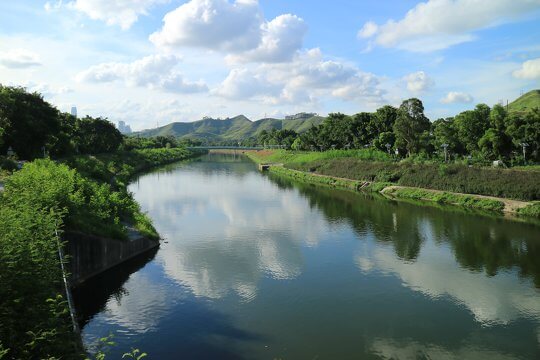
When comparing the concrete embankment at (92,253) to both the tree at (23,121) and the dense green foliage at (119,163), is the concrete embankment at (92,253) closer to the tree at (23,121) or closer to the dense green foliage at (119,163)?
the dense green foliage at (119,163)

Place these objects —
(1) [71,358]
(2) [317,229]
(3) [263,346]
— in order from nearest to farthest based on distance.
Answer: (1) [71,358] < (3) [263,346] < (2) [317,229]

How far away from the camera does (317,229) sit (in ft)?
114

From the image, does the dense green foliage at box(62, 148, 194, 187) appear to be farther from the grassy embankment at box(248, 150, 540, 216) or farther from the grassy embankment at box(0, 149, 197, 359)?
the grassy embankment at box(248, 150, 540, 216)

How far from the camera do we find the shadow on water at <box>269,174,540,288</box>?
26016 millimetres

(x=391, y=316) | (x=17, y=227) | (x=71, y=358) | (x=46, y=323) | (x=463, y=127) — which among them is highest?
(x=463, y=127)

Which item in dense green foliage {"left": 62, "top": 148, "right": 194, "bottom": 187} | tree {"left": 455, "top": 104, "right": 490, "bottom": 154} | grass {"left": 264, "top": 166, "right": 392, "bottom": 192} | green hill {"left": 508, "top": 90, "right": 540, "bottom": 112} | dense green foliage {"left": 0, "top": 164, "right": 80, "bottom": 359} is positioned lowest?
grass {"left": 264, "top": 166, "right": 392, "bottom": 192}

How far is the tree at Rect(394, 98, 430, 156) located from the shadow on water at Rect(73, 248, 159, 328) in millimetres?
51465

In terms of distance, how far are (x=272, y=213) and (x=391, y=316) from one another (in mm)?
24268

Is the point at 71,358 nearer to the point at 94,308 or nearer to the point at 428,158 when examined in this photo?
the point at 94,308

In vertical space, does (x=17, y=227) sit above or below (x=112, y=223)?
above

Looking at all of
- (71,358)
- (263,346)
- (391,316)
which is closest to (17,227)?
(71,358)

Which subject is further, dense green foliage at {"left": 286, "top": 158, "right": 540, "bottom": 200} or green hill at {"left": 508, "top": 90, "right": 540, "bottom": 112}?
green hill at {"left": 508, "top": 90, "right": 540, "bottom": 112}

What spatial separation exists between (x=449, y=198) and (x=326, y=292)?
3144 centimetres

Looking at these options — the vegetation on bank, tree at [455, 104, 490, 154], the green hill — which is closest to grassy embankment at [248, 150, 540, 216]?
tree at [455, 104, 490, 154]
